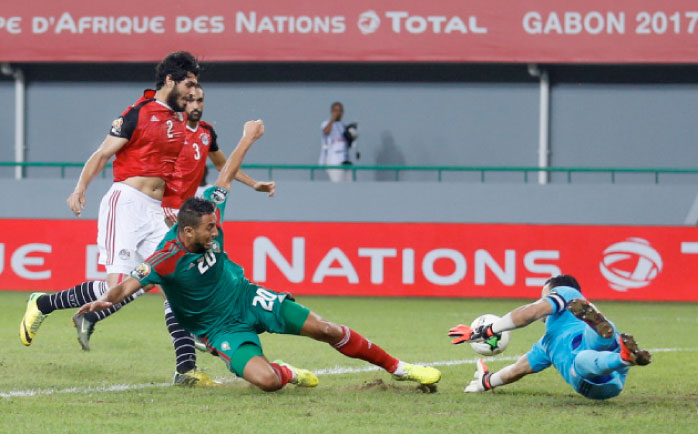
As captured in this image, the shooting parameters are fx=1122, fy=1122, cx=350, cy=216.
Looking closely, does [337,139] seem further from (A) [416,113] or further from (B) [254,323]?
(B) [254,323]

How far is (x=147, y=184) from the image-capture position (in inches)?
280

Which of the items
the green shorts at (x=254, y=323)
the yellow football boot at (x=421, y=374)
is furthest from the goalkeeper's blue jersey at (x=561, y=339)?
the green shorts at (x=254, y=323)

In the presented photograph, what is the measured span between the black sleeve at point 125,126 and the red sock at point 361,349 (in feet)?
6.07

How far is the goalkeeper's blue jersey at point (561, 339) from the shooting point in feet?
19.7

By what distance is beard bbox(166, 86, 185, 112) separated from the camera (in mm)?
7004

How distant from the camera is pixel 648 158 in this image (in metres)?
17.3

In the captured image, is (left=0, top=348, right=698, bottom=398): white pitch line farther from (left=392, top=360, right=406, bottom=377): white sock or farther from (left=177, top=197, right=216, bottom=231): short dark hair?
(left=177, top=197, right=216, bottom=231): short dark hair

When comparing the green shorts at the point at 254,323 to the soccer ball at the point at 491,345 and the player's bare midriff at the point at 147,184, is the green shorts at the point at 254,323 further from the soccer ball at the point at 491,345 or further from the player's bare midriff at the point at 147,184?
the player's bare midriff at the point at 147,184

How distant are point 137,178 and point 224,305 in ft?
4.17

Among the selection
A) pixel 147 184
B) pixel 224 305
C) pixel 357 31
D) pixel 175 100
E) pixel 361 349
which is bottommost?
pixel 361 349

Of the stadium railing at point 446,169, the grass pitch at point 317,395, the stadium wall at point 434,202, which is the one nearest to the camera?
the grass pitch at point 317,395

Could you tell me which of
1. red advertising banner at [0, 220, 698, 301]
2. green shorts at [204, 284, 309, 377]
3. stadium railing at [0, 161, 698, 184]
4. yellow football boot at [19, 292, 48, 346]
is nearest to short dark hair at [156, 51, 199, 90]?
green shorts at [204, 284, 309, 377]

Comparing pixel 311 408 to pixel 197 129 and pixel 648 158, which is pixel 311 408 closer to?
pixel 197 129

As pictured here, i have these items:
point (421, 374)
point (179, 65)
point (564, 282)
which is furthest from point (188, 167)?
point (564, 282)
